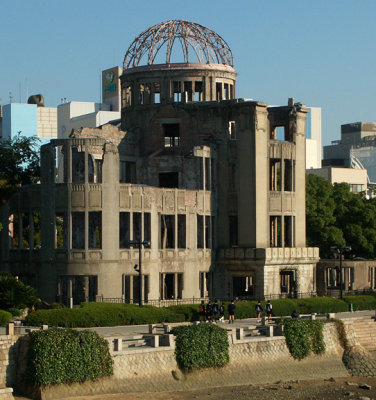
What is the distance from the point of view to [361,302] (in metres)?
74.8

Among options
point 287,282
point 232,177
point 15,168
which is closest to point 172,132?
point 232,177

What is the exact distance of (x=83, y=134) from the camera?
7862cm

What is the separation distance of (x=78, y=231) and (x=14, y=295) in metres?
11.0

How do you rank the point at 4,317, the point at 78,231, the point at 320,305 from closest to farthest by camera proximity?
the point at 4,317 < the point at 320,305 < the point at 78,231

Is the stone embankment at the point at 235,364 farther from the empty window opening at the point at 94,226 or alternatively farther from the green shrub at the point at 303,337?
the empty window opening at the point at 94,226

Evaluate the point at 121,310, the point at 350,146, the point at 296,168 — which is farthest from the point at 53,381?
the point at 350,146

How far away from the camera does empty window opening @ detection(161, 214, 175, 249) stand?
75.1 meters

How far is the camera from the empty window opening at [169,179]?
80.1 metres

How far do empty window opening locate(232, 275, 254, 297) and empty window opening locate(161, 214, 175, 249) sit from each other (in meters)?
6.43

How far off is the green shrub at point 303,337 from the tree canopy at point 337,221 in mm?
34678

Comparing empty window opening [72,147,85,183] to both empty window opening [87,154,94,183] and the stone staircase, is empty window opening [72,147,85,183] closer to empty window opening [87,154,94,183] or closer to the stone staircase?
empty window opening [87,154,94,183]

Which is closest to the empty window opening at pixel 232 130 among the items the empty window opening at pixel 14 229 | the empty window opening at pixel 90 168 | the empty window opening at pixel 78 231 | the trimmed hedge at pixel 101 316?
the empty window opening at pixel 90 168

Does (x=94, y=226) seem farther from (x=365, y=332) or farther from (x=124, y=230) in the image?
→ (x=365, y=332)

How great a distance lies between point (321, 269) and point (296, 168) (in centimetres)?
937
